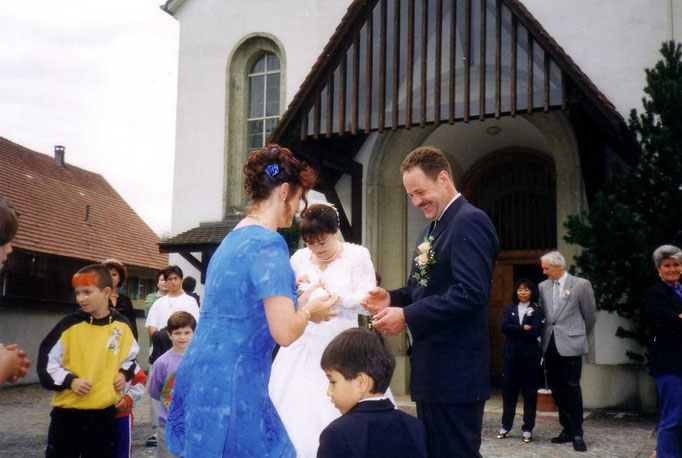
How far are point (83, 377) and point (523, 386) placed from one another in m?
5.07

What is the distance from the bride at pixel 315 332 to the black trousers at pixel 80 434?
3.82 ft

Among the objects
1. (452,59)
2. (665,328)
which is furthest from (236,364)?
(452,59)

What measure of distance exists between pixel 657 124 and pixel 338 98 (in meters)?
4.29

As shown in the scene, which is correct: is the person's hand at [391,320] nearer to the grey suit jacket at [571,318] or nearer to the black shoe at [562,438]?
the grey suit jacket at [571,318]

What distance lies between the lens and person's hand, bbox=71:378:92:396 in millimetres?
4793

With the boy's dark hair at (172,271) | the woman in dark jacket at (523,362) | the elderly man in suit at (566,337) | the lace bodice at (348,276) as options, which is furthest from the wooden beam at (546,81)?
the boy's dark hair at (172,271)

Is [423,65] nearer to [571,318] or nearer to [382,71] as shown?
[382,71]

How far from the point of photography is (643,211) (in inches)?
352

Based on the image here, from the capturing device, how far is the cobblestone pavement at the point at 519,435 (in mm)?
7590

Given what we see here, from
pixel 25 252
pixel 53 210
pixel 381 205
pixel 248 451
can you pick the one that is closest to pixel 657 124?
pixel 381 205

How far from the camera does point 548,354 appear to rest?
26.8 ft

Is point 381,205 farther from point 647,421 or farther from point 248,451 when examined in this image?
point 248,451

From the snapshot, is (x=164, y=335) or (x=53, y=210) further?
(x=53, y=210)

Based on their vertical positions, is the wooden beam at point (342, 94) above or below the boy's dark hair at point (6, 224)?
above
